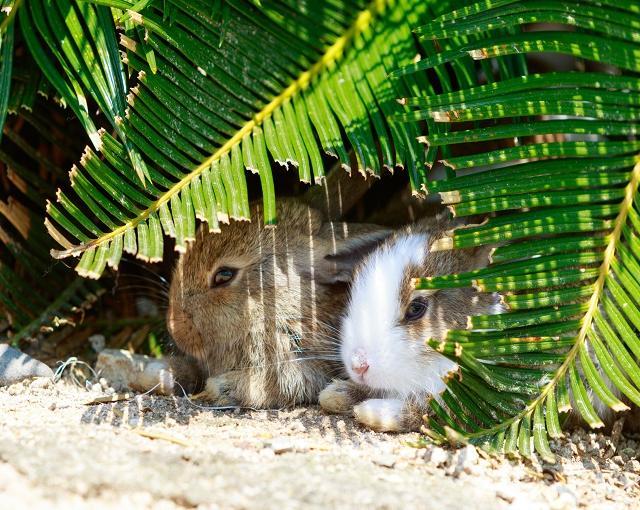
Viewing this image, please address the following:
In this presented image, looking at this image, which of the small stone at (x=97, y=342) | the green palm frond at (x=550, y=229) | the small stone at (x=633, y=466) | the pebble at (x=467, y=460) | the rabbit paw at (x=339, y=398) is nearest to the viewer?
the pebble at (x=467, y=460)

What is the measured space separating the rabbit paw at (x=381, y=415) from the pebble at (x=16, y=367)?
55.5 inches

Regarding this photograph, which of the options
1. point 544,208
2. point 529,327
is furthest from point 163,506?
point 544,208

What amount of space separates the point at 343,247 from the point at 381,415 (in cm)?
99

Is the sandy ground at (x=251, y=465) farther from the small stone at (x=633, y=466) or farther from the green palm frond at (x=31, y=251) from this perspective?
the green palm frond at (x=31, y=251)

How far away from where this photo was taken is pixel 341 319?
12.3 ft

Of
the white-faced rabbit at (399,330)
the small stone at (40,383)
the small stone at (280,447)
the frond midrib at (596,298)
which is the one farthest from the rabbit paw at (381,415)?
the small stone at (40,383)

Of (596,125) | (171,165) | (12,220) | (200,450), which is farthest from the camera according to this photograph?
(12,220)

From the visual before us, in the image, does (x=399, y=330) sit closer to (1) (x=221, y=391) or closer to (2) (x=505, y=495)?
(1) (x=221, y=391)

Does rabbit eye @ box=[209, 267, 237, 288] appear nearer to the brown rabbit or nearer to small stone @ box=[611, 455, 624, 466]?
the brown rabbit

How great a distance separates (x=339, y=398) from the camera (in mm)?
3490

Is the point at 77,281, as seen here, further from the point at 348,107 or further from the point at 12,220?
the point at 348,107

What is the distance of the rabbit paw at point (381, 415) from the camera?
3.23 m

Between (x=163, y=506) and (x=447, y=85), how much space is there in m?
1.93

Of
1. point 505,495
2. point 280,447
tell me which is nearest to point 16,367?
point 280,447
